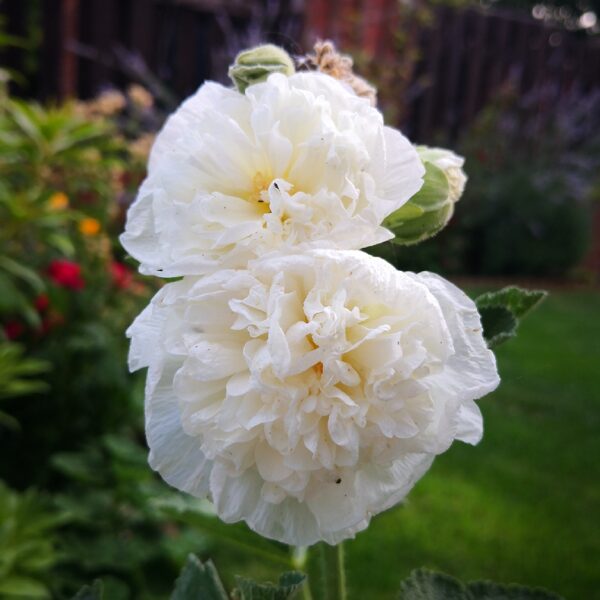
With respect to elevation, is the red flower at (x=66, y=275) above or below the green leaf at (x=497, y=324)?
below

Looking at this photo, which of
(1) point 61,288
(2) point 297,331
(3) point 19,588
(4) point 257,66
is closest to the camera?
(2) point 297,331

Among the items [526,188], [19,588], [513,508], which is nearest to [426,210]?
[19,588]

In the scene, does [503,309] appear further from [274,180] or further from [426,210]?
[274,180]

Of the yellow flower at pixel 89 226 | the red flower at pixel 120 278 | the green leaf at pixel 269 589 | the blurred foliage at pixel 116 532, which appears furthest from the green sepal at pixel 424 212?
the yellow flower at pixel 89 226

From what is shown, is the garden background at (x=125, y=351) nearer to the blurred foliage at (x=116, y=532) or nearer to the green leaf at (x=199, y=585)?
the blurred foliage at (x=116, y=532)

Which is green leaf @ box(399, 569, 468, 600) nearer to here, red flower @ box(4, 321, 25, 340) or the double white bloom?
the double white bloom

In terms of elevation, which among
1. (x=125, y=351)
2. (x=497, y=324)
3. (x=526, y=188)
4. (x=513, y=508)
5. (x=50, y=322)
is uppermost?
(x=497, y=324)

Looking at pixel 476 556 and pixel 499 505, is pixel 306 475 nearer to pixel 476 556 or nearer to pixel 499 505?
pixel 476 556
